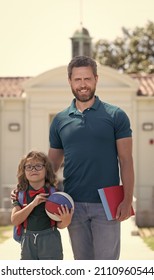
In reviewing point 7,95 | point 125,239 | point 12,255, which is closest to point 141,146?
point 7,95

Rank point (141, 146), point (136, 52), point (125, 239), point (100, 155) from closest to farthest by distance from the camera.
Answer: point (100, 155) < point (125, 239) < point (141, 146) < point (136, 52)

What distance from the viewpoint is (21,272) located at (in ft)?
15.0

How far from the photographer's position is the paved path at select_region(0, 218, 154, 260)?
27.9 ft

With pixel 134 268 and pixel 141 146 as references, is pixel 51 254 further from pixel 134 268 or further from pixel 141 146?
pixel 141 146

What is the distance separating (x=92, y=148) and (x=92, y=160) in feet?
0.25

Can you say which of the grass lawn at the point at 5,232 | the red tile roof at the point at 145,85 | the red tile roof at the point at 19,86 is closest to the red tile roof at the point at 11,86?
the red tile roof at the point at 19,86

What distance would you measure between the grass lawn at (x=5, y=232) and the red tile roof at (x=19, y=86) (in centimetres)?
432

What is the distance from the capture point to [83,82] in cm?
435

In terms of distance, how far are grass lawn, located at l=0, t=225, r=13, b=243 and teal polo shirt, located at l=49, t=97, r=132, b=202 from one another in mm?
6126

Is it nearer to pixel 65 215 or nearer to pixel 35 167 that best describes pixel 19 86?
pixel 35 167

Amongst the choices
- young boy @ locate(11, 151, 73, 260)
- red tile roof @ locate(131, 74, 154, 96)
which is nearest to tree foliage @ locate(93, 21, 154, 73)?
red tile roof @ locate(131, 74, 154, 96)

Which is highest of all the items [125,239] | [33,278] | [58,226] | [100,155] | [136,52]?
[136,52]

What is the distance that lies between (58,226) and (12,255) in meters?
4.39

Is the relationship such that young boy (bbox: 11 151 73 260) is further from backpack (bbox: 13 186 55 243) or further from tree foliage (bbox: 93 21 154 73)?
tree foliage (bbox: 93 21 154 73)
